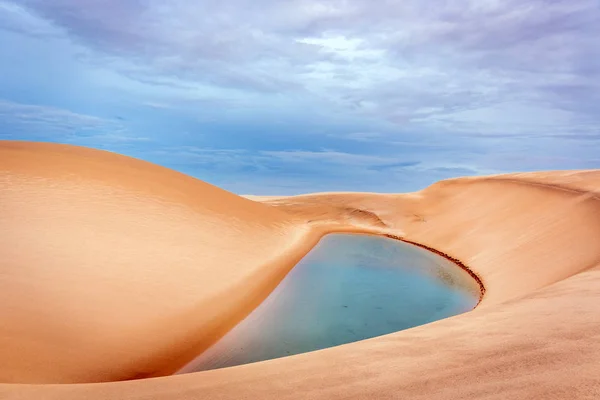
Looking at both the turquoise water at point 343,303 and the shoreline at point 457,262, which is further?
the shoreline at point 457,262

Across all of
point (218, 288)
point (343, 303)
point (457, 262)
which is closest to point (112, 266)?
point (218, 288)

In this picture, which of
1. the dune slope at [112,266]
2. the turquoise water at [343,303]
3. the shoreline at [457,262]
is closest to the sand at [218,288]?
the dune slope at [112,266]

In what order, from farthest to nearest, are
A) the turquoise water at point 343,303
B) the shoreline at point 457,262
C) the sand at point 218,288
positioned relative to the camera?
1. the shoreline at point 457,262
2. the turquoise water at point 343,303
3. the sand at point 218,288

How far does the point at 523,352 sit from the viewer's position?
104 inches

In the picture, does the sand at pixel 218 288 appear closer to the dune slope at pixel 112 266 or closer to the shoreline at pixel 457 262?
the dune slope at pixel 112 266

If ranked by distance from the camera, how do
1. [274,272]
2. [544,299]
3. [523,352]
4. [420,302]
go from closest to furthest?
[523,352], [544,299], [420,302], [274,272]

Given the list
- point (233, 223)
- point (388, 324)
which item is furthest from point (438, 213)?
point (388, 324)

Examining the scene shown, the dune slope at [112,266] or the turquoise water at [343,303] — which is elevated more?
the dune slope at [112,266]

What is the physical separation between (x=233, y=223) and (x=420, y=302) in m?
4.99

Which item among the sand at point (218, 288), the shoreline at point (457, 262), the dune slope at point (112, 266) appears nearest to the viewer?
the sand at point (218, 288)

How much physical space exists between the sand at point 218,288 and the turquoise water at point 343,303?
34 centimetres

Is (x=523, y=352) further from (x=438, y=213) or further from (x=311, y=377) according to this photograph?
(x=438, y=213)

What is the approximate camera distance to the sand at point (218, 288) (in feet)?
8.44

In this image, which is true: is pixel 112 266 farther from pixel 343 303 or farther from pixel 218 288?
pixel 343 303
